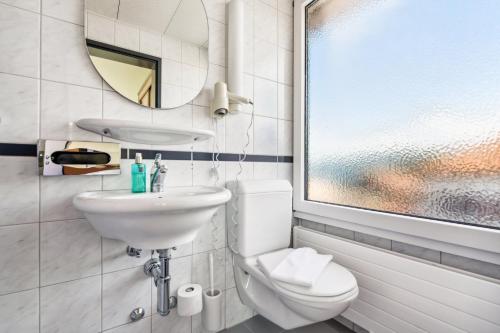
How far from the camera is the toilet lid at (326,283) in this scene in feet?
2.83

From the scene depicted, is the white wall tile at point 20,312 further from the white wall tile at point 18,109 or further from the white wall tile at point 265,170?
the white wall tile at point 265,170

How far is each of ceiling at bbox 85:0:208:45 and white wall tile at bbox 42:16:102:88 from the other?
137mm

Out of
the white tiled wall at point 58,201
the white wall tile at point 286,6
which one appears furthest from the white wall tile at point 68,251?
the white wall tile at point 286,6

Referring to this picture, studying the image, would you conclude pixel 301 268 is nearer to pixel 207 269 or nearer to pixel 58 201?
pixel 207 269

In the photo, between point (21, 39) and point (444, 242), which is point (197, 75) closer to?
point (21, 39)

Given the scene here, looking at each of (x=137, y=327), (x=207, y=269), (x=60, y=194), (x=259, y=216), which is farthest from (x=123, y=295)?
(x=259, y=216)

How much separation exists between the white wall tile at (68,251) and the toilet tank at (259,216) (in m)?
0.63

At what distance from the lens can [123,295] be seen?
0.99 meters

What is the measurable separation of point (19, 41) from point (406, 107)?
160 cm

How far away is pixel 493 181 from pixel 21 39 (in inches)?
70.8

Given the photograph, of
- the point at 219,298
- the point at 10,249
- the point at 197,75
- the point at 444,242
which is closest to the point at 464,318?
the point at 444,242

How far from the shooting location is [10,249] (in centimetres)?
80

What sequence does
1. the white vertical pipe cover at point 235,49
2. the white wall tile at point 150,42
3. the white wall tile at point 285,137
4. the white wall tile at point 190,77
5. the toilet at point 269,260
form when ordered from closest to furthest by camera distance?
the toilet at point 269,260
the white wall tile at point 150,42
the white wall tile at point 190,77
the white vertical pipe cover at point 235,49
the white wall tile at point 285,137

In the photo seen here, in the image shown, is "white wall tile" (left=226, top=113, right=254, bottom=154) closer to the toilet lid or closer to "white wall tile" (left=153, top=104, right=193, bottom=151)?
"white wall tile" (left=153, top=104, right=193, bottom=151)
